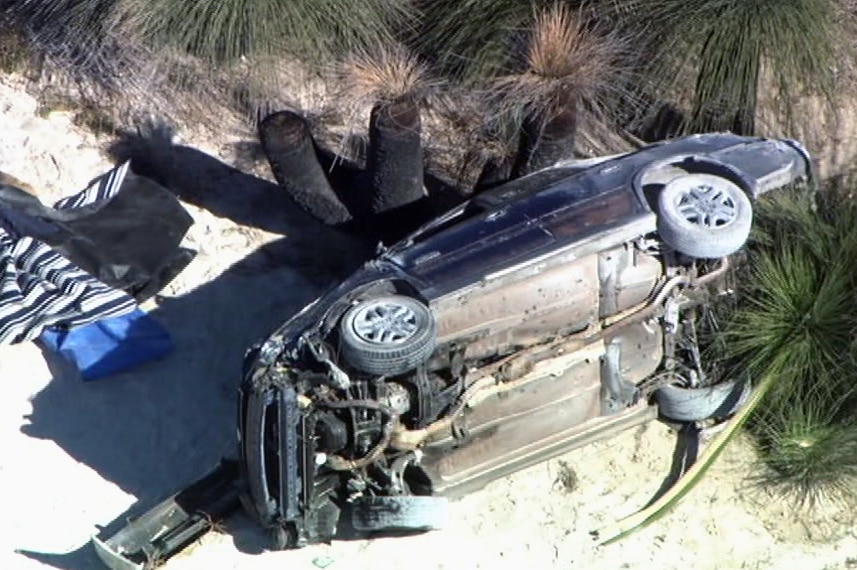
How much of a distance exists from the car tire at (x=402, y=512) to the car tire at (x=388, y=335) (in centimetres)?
57

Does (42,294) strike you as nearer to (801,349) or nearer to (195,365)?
(195,365)

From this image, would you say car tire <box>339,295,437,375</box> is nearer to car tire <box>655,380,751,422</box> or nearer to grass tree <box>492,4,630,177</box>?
car tire <box>655,380,751,422</box>

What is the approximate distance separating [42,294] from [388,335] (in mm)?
2322

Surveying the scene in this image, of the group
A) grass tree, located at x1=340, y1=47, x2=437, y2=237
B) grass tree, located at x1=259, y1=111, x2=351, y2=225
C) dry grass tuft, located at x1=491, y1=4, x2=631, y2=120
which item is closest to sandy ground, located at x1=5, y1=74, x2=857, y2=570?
grass tree, located at x1=259, y1=111, x2=351, y2=225

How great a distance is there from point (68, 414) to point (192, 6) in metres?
2.40

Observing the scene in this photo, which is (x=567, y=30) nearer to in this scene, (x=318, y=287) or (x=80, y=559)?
(x=318, y=287)

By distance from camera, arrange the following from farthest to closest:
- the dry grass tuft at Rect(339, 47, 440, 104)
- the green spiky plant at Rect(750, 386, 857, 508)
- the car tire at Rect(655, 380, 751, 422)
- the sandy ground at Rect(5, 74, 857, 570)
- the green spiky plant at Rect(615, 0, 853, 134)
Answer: the green spiky plant at Rect(615, 0, 853, 134) < the dry grass tuft at Rect(339, 47, 440, 104) < the car tire at Rect(655, 380, 751, 422) < the green spiky plant at Rect(750, 386, 857, 508) < the sandy ground at Rect(5, 74, 857, 570)

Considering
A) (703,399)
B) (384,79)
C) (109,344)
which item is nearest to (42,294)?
(109,344)

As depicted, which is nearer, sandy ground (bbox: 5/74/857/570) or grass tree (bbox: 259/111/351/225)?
sandy ground (bbox: 5/74/857/570)

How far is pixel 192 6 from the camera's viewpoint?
10.3 m

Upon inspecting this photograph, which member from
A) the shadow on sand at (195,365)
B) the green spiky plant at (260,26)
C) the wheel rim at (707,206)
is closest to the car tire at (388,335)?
the shadow on sand at (195,365)

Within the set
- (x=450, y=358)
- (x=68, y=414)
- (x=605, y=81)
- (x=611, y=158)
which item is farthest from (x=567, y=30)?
(x=68, y=414)

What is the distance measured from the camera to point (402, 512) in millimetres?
8078

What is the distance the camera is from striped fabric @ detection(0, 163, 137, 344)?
934cm
